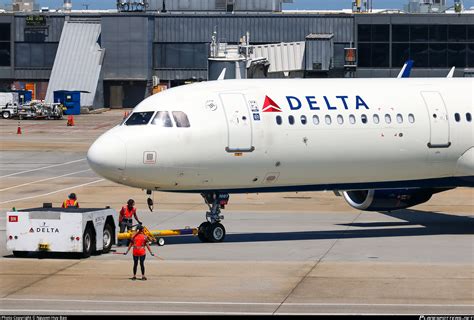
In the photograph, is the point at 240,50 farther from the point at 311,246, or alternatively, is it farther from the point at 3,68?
the point at 311,246

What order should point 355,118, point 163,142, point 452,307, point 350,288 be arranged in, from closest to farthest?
point 452,307
point 350,288
point 163,142
point 355,118

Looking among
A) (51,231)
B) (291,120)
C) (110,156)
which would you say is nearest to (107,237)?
(51,231)

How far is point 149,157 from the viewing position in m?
34.1

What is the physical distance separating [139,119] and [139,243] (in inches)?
245

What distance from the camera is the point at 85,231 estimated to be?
33156 millimetres

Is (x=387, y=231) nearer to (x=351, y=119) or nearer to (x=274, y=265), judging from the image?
(x=351, y=119)

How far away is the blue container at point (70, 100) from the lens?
367ft

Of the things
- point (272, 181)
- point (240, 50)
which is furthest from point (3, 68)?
point (272, 181)

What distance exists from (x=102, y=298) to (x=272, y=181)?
10.8 meters

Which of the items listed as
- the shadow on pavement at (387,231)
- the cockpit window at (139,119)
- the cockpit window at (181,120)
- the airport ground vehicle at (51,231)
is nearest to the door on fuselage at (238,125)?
the cockpit window at (181,120)

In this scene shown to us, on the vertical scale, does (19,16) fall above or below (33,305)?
above

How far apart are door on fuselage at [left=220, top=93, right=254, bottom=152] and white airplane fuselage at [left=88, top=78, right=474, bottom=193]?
3cm

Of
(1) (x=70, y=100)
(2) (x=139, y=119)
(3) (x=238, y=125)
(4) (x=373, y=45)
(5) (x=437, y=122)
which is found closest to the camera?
(2) (x=139, y=119)

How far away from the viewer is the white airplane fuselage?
3441 cm
